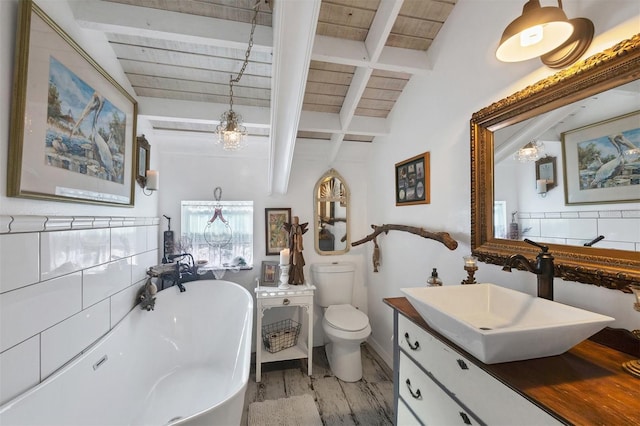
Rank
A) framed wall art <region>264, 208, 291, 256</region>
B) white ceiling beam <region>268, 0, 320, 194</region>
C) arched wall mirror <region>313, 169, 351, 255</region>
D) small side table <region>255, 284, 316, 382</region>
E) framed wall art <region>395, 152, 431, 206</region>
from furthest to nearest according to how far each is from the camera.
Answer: arched wall mirror <region>313, 169, 351, 255</region> < framed wall art <region>264, 208, 291, 256</region> < small side table <region>255, 284, 316, 382</region> < framed wall art <region>395, 152, 431, 206</region> < white ceiling beam <region>268, 0, 320, 194</region>

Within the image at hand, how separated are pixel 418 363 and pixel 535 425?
0.48 meters

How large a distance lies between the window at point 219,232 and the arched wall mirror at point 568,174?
6.67 feet

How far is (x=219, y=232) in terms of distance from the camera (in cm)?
262

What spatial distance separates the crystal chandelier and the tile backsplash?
207cm

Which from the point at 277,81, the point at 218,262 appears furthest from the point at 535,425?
the point at 218,262

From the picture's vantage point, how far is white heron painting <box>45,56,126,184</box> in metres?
1.09

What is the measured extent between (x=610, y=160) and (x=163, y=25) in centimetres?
201

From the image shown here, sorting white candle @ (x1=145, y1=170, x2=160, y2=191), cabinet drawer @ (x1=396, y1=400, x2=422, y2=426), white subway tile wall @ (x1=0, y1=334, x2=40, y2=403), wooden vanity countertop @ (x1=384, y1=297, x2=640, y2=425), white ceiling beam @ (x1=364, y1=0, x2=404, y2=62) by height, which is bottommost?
cabinet drawer @ (x1=396, y1=400, x2=422, y2=426)

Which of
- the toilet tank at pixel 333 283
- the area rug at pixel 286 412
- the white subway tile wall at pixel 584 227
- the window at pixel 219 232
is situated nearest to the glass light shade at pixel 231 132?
the window at pixel 219 232

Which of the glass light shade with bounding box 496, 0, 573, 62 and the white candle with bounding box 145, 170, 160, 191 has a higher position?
the glass light shade with bounding box 496, 0, 573, 62

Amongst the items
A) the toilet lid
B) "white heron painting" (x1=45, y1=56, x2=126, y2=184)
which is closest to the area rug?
the toilet lid

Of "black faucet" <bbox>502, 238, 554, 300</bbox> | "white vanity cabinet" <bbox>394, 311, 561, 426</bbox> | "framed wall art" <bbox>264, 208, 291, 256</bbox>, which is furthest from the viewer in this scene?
"framed wall art" <bbox>264, 208, 291, 256</bbox>

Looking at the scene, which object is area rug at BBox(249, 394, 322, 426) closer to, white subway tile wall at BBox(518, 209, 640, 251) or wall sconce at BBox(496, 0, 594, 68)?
white subway tile wall at BBox(518, 209, 640, 251)

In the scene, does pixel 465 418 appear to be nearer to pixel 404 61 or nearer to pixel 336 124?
pixel 404 61
